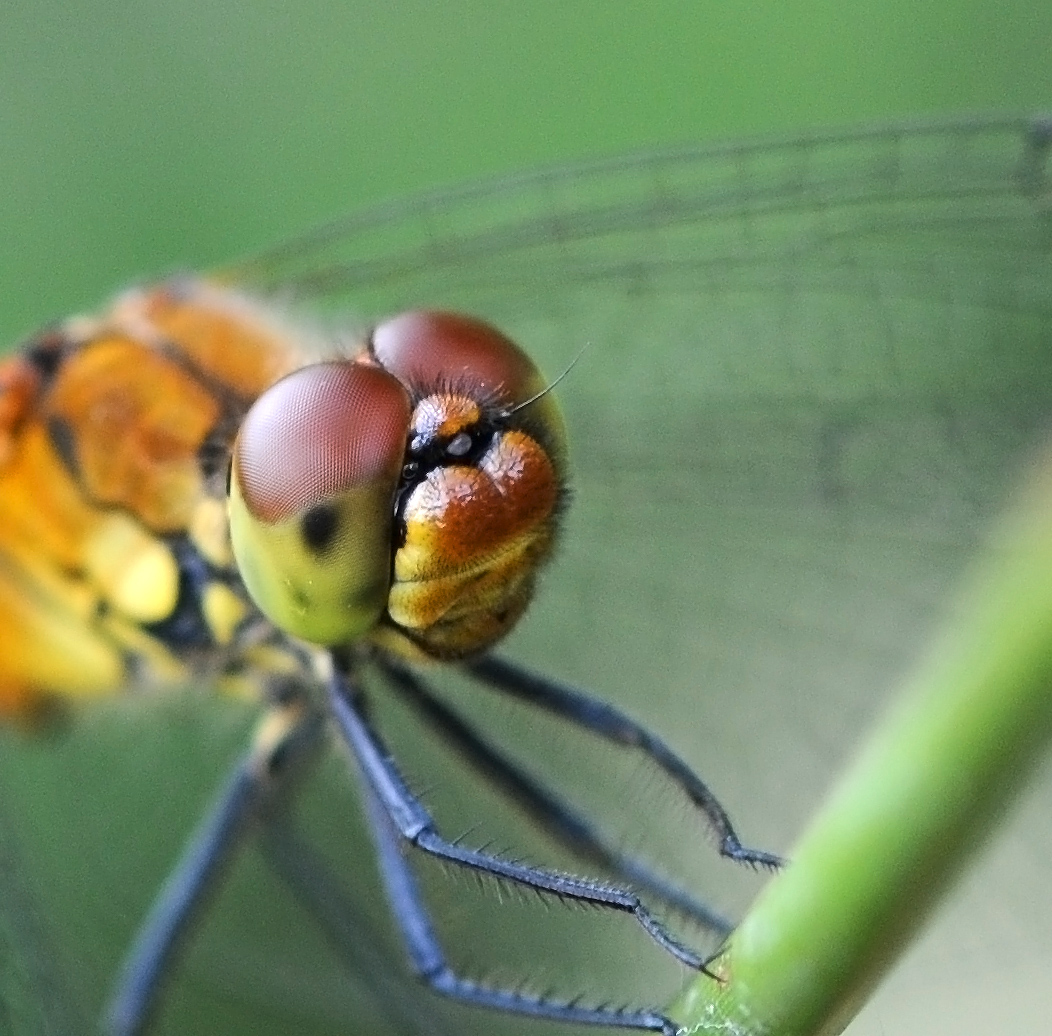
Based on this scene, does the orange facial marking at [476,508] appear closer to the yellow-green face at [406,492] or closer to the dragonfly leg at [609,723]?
the yellow-green face at [406,492]

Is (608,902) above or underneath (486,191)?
underneath

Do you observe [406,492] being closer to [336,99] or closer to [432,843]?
[432,843]

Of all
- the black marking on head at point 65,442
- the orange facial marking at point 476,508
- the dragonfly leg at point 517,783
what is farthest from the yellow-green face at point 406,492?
the black marking on head at point 65,442

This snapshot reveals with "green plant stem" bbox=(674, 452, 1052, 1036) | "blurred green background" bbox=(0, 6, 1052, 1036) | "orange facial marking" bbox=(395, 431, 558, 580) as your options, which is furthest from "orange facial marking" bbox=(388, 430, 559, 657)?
"blurred green background" bbox=(0, 6, 1052, 1036)

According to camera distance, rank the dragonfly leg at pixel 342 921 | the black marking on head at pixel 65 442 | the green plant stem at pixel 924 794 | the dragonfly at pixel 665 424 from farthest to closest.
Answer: the dragonfly leg at pixel 342 921 → the black marking on head at pixel 65 442 → the dragonfly at pixel 665 424 → the green plant stem at pixel 924 794

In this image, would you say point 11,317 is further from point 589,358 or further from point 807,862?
point 807,862

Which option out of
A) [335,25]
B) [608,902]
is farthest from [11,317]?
[608,902]
